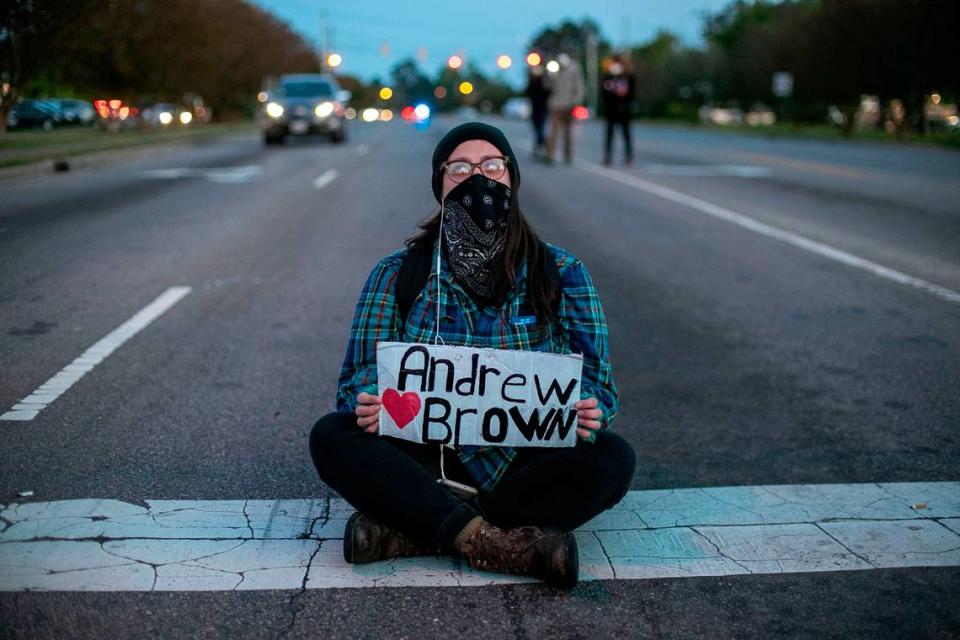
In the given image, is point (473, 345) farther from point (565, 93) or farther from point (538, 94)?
point (538, 94)

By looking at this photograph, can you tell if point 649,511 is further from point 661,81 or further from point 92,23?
point 661,81

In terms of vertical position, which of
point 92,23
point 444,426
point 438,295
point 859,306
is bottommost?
point 859,306

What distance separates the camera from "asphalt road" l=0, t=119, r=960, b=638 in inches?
119

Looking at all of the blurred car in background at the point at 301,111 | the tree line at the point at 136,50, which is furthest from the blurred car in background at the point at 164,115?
the blurred car in background at the point at 301,111

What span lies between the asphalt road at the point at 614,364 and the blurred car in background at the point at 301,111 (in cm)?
1700

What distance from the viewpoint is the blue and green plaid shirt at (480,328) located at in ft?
11.3

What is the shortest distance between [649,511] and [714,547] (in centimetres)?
39

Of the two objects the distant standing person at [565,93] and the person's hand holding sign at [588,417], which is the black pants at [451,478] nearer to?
the person's hand holding sign at [588,417]

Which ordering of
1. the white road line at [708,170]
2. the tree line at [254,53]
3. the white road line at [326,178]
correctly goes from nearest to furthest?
the white road line at [326,178]
the white road line at [708,170]
the tree line at [254,53]

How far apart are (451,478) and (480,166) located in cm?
101

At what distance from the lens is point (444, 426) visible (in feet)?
10.8

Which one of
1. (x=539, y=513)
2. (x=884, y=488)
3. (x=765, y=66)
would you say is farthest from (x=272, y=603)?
(x=765, y=66)

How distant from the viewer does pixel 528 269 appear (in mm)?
3459

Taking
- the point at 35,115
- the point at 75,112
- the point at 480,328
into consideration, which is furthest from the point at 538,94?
the point at 480,328
